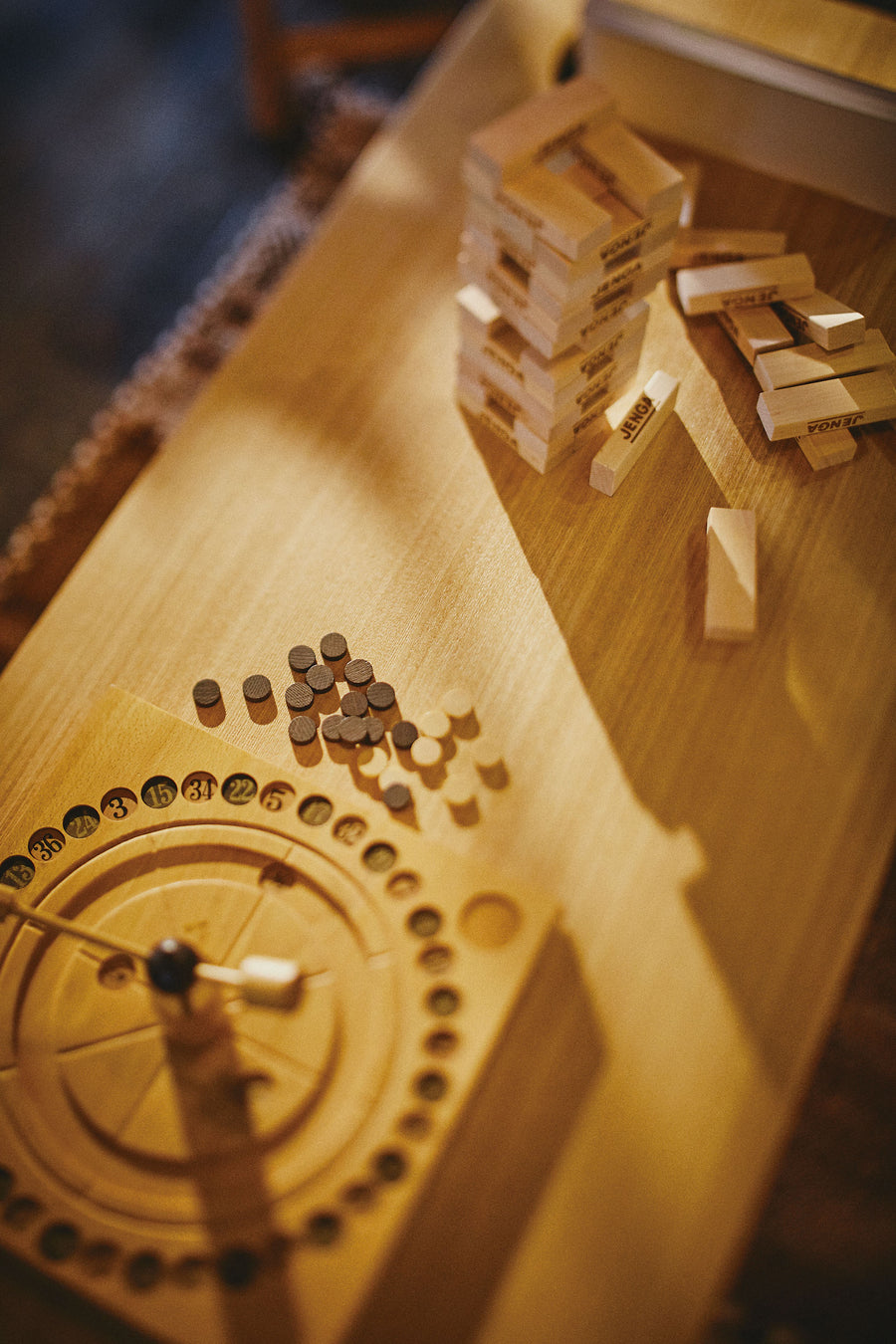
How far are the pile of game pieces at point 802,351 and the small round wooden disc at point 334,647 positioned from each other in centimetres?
67

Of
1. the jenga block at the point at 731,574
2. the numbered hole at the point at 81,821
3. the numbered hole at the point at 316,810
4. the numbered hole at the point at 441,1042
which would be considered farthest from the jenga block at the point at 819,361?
the numbered hole at the point at 81,821

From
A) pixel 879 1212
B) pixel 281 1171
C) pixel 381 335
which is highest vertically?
pixel 381 335

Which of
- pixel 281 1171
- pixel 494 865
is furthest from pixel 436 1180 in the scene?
pixel 494 865

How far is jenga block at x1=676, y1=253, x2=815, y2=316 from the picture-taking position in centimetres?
146

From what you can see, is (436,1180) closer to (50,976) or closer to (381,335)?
(50,976)

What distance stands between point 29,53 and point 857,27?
2446mm

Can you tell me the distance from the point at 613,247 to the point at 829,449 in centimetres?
42

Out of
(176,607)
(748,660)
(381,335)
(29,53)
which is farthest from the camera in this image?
(29,53)

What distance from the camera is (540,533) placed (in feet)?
4.49

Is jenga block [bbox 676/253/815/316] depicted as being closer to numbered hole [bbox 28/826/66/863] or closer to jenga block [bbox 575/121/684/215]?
jenga block [bbox 575/121/684/215]

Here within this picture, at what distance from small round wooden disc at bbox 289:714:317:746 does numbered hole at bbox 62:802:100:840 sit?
252 millimetres

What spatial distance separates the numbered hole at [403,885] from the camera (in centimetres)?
113

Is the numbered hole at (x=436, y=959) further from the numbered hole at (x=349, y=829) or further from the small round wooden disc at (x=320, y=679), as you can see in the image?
the small round wooden disc at (x=320, y=679)

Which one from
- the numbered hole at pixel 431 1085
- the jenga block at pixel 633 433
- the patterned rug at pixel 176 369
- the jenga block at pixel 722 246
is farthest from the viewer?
the patterned rug at pixel 176 369
